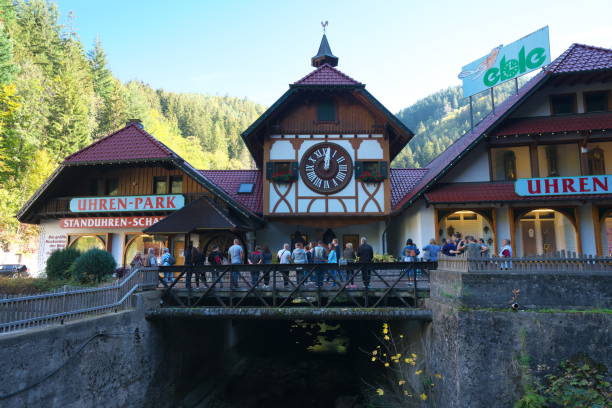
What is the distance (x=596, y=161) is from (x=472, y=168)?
5.38 m

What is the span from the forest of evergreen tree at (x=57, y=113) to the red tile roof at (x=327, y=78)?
17795mm

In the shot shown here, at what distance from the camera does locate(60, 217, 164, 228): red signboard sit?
1930cm

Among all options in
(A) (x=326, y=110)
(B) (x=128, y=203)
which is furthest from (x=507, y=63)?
(B) (x=128, y=203)

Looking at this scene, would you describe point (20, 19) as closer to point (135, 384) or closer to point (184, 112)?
point (184, 112)

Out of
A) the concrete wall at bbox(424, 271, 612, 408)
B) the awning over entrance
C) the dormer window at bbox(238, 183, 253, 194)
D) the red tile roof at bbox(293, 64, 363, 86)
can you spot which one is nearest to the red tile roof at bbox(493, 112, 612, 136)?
the red tile roof at bbox(293, 64, 363, 86)

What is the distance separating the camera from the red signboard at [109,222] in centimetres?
1930

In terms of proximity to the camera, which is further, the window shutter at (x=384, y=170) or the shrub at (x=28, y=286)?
the window shutter at (x=384, y=170)

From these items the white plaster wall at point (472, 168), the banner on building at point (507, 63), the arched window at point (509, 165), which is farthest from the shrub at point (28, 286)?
the banner on building at point (507, 63)

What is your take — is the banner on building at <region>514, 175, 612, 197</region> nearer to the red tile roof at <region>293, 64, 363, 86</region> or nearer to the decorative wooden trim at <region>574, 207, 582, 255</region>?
the decorative wooden trim at <region>574, 207, 582, 255</region>

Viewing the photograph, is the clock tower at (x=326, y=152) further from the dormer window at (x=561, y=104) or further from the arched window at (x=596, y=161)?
the arched window at (x=596, y=161)

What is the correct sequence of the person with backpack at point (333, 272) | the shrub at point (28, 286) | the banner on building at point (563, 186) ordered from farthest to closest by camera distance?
the banner on building at point (563, 186) → the shrub at point (28, 286) → the person with backpack at point (333, 272)

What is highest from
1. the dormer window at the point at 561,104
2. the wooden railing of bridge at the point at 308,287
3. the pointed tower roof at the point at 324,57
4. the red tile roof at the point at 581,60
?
the pointed tower roof at the point at 324,57

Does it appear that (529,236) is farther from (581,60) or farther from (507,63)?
(507,63)

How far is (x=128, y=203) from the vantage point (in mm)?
18969
